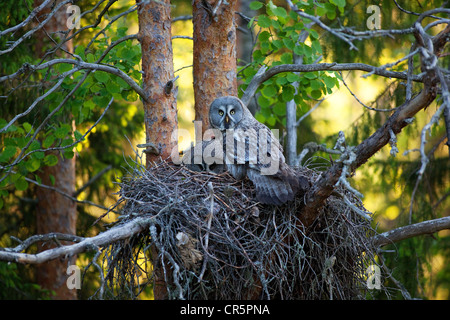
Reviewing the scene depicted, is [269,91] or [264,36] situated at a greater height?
[264,36]

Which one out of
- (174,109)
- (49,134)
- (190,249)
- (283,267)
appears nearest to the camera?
(190,249)

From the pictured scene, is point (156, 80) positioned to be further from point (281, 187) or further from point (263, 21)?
point (281, 187)

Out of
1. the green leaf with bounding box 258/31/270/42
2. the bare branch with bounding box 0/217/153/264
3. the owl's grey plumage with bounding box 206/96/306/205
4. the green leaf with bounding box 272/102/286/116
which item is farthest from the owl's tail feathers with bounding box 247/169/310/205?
the green leaf with bounding box 272/102/286/116

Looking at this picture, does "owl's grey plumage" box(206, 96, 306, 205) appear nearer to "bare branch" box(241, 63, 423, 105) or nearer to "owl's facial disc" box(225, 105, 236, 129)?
"owl's facial disc" box(225, 105, 236, 129)

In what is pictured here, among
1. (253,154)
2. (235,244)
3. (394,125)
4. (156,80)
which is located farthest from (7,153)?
→ (394,125)

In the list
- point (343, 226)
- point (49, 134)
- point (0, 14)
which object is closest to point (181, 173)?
point (343, 226)

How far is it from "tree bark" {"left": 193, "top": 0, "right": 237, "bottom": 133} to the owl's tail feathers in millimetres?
1379

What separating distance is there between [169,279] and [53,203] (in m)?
4.65

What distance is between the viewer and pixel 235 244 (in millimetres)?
4055

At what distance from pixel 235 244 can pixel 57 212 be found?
5253 mm

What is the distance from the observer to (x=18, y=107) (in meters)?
7.32

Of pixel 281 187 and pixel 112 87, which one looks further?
Result: pixel 112 87

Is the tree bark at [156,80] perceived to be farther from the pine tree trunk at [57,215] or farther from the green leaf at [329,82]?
the pine tree trunk at [57,215]
